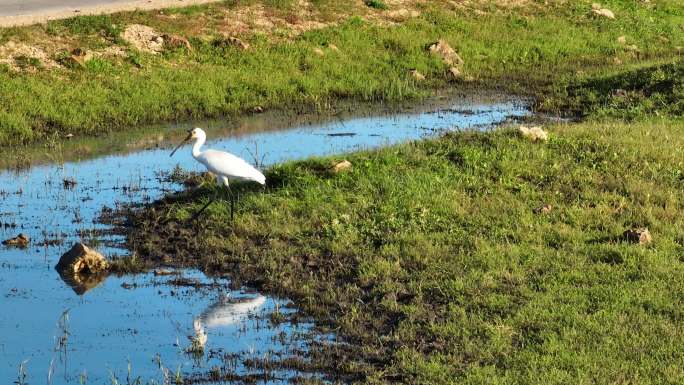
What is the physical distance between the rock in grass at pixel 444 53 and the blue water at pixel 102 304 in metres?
8.97

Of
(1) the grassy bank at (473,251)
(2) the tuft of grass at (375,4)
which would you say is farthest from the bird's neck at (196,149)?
(2) the tuft of grass at (375,4)

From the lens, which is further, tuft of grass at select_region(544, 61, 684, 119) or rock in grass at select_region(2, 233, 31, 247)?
tuft of grass at select_region(544, 61, 684, 119)

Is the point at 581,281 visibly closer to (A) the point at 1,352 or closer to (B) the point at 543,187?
(B) the point at 543,187

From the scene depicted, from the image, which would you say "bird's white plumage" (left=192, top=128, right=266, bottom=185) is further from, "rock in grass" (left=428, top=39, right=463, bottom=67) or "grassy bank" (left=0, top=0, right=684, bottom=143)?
"rock in grass" (left=428, top=39, right=463, bottom=67)

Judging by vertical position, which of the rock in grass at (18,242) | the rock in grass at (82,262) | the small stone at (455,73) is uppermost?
the rock in grass at (82,262)

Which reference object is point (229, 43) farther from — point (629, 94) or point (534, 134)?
point (534, 134)

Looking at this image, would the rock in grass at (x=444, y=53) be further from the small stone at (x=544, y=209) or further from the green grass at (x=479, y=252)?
the small stone at (x=544, y=209)

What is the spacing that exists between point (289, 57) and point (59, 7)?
209 inches

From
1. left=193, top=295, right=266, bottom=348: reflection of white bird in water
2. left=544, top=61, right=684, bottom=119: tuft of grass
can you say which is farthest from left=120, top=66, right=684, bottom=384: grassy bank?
left=544, top=61, right=684, bottom=119: tuft of grass

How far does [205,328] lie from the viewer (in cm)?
1075

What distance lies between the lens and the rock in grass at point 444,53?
26.2 meters

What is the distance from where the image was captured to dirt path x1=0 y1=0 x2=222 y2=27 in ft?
76.2

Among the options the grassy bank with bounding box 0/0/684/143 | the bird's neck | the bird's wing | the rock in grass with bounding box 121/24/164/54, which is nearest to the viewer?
the bird's wing

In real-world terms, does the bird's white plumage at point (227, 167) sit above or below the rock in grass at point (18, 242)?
above
